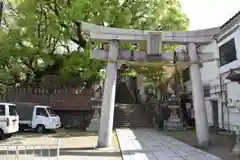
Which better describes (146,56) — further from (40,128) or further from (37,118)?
(40,128)

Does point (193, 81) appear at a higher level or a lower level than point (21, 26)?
lower

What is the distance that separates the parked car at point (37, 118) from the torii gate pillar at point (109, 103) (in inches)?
317

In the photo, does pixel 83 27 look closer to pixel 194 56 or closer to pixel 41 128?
pixel 194 56

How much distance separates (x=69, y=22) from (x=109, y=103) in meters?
9.55

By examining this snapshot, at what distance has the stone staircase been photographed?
22.2 m

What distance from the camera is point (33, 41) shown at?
20.3 meters

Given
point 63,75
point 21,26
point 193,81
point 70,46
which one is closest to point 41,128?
point 63,75

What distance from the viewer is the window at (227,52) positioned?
619 inches

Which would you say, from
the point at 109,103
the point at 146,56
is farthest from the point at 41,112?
the point at 146,56

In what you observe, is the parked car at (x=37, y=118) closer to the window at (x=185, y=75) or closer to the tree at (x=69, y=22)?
the tree at (x=69, y=22)

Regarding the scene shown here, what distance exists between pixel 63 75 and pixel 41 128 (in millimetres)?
5771

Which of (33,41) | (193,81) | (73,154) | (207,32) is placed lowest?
(73,154)

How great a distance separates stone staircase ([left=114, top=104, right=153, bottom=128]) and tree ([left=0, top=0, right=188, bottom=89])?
199 inches

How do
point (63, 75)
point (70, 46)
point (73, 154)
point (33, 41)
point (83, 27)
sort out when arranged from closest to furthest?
1. point (73, 154)
2. point (83, 27)
3. point (33, 41)
4. point (63, 75)
5. point (70, 46)
